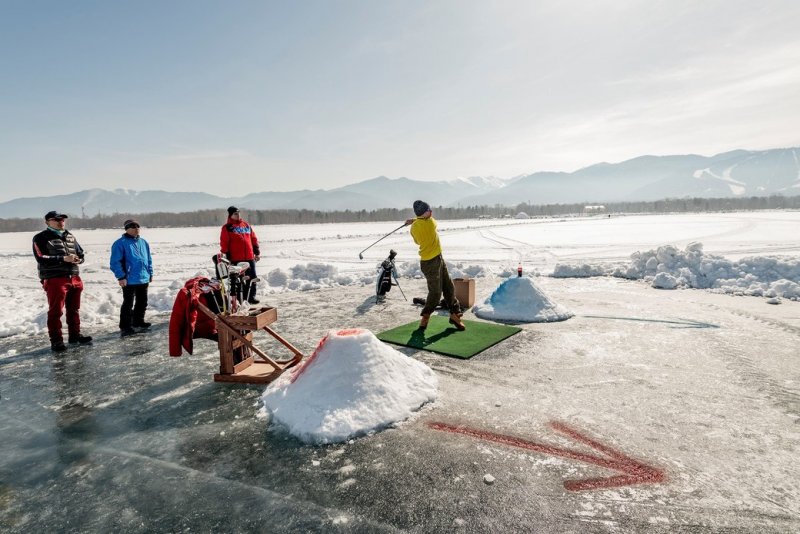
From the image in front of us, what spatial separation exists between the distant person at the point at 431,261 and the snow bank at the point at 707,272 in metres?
6.63

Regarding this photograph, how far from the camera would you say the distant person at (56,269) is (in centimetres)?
594

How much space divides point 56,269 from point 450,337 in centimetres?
592

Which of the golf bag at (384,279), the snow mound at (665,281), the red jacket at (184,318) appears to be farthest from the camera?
the snow mound at (665,281)

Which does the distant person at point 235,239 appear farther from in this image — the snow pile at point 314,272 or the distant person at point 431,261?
the snow pile at point 314,272

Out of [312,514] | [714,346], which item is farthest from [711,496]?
[714,346]

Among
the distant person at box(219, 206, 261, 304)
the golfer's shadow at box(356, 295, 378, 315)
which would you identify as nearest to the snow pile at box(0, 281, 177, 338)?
the distant person at box(219, 206, 261, 304)

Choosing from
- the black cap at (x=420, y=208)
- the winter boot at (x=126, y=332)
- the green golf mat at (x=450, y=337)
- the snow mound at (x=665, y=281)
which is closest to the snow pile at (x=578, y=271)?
the snow mound at (x=665, y=281)

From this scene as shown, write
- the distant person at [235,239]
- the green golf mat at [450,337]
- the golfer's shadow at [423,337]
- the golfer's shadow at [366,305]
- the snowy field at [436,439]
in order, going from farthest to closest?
the golfer's shadow at [366,305] → the distant person at [235,239] → the golfer's shadow at [423,337] → the green golf mat at [450,337] → the snowy field at [436,439]

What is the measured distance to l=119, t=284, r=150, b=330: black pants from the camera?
707cm

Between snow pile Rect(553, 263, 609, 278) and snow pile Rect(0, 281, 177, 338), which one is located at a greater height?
snow pile Rect(0, 281, 177, 338)

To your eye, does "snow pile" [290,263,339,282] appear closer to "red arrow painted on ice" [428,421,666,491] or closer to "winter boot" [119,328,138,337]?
"winter boot" [119,328,138,337]

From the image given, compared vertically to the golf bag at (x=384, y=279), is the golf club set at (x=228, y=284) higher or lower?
higher

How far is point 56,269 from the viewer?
6.02m

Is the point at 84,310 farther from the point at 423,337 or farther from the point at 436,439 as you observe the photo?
the point at 436,439
